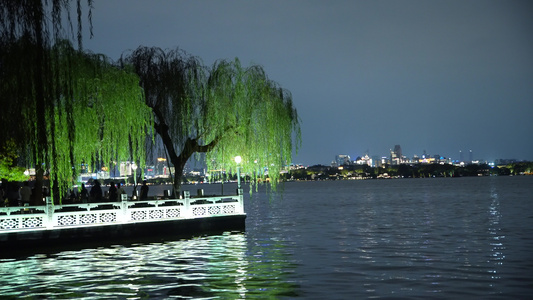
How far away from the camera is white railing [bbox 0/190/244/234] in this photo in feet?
75.4

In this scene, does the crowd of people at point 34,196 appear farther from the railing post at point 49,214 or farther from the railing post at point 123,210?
the railing post at point 49,214

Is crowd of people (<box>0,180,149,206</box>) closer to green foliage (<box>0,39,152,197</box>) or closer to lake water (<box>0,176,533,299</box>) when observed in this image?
green foliage (<box>0,39,152,197</box>)

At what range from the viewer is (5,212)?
75.0 ft

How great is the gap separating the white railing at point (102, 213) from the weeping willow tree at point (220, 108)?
246 cm

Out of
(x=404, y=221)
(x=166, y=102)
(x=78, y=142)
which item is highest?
(x=166, y=102)

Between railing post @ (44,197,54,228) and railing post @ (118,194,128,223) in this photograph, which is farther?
railing post @ (118,194,128,223)

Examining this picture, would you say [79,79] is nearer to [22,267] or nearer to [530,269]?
[22,267]

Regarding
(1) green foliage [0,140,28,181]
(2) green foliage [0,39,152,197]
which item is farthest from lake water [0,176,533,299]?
(1) green foliage [0,140,28,181]

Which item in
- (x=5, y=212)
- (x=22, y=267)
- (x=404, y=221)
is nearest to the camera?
(x=22, y=267)

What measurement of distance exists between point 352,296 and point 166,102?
17.0 meters

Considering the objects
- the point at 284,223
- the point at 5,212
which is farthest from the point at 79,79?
the point at 284,223

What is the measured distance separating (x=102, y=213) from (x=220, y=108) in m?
7.47

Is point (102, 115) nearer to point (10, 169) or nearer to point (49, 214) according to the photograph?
point (49, 214)

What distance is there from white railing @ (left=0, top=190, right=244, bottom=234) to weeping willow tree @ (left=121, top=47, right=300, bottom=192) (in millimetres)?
2459
